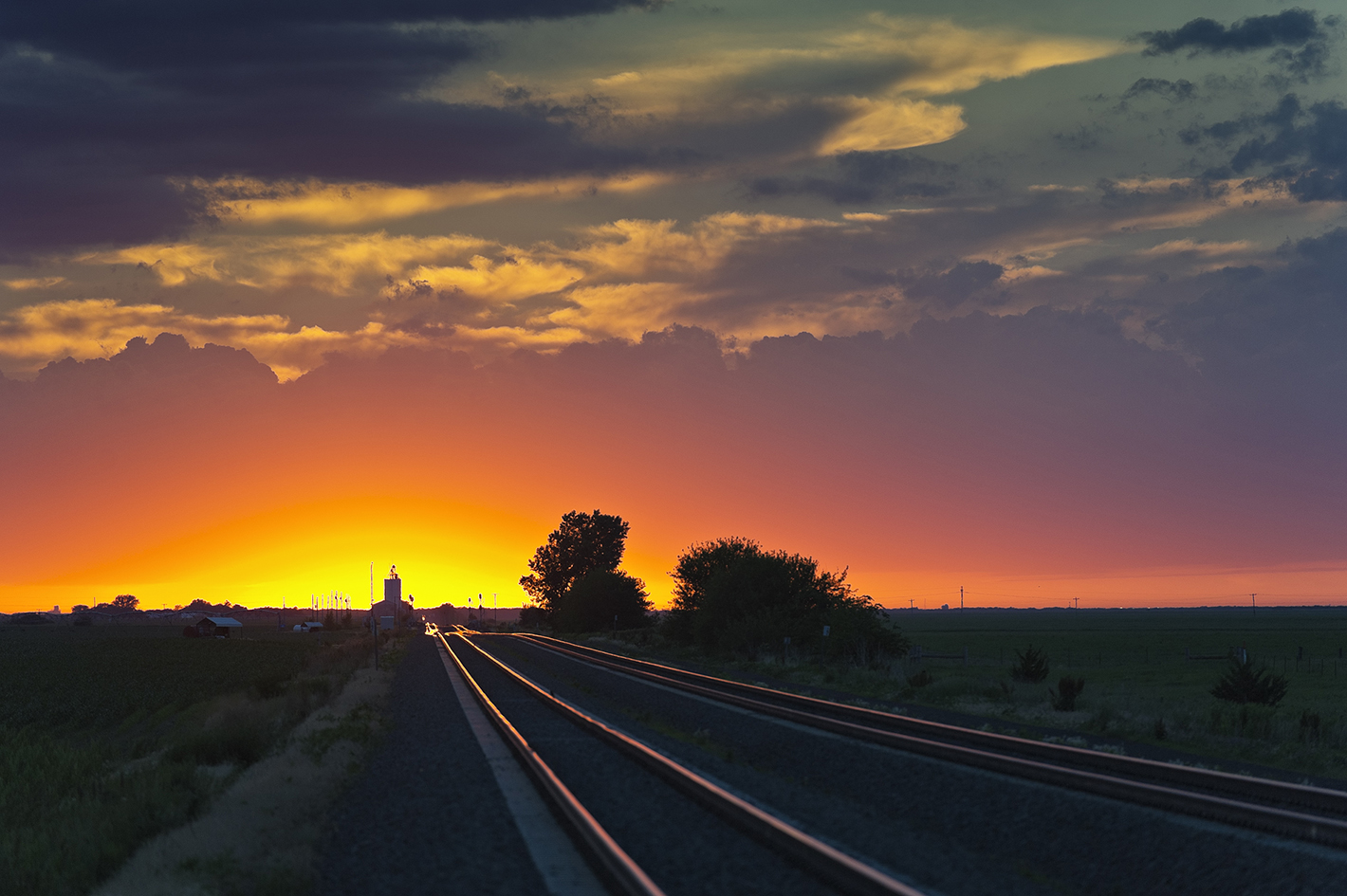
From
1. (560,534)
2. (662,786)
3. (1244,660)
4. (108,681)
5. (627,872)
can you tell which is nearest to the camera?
(627,872)

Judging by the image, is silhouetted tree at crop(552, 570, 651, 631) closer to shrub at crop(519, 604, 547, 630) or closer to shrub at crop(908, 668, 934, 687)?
shrub at crop(519, 604, 547, 630)

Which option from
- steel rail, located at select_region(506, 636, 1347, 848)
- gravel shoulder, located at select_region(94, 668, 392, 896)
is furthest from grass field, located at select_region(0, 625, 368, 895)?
steel rail, located at select_region(506, 636, 1347, 848)

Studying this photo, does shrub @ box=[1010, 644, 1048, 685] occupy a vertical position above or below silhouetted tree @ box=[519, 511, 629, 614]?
below

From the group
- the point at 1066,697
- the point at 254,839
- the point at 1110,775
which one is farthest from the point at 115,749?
the point at 1110,775

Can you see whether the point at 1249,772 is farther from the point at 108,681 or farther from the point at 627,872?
the point at 108,681

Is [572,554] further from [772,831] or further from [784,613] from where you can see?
[772,831]

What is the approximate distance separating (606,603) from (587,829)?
338 feet

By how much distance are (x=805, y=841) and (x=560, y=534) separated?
450 feet

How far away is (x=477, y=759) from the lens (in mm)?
18328

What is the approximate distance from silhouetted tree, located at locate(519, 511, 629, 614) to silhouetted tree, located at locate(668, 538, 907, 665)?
7440 cm

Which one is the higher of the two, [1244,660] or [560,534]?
[560,534]

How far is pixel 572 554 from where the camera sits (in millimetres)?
143750

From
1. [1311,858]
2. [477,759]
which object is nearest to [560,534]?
[477,759]

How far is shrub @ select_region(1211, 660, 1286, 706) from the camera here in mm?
30781
